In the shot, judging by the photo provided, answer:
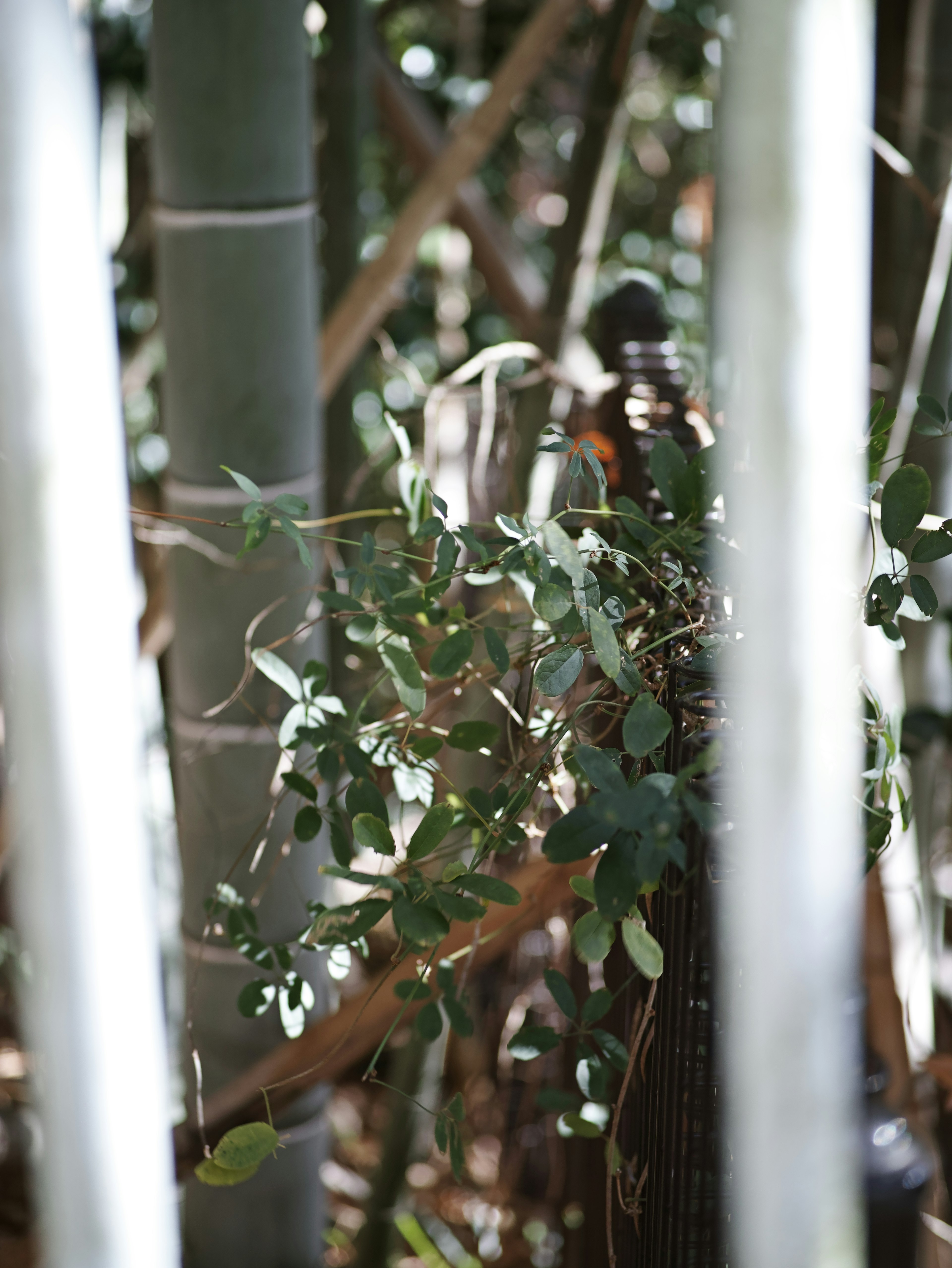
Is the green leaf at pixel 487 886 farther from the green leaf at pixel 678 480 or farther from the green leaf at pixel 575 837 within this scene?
the green leaf at pixel 678 480

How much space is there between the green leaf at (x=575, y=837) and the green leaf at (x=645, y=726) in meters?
0.03

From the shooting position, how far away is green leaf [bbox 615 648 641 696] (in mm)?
435

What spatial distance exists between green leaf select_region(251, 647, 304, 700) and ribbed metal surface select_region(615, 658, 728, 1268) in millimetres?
194

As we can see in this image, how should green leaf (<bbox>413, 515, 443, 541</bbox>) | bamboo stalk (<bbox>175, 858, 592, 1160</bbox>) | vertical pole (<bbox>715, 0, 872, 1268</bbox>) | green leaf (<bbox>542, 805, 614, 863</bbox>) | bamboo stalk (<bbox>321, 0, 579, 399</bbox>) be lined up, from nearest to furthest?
vertical pole (<bbox>715, 0, 872, 1268</bbox>) < green leaf (<bbox>542, 805, 614, 863</bbox>) < green leaf (<bbox>413, 515, 443, 541</bbox>) < bamboo stalk (<bbox>175, 858, 592, 1160</bbox>) < bamboo stalk (<bbox>321, 0, 579, 399</bbox>)

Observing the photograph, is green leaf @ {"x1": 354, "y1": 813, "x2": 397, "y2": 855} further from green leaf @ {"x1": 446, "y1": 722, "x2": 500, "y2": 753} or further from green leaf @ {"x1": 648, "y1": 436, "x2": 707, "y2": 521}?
green leaf @ {"x1": 648, "y1": 436, "x2": 707, "y2": 521}

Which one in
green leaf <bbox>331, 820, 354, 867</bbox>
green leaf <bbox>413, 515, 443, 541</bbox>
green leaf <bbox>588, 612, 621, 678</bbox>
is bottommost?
green leaf <bbox>331, 820, 354, 867</bbox>

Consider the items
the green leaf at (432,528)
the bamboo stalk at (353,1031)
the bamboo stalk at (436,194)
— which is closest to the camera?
the green leaf at (432,528)

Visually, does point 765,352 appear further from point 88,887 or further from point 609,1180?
point 609,1180

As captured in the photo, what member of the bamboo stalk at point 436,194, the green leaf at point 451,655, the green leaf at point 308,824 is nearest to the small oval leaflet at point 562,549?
the green leaf at point 451,655

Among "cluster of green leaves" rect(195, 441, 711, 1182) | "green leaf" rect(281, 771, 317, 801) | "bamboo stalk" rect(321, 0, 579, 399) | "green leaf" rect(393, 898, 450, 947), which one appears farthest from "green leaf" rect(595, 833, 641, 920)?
"bamboo stalk" rect(321, 0, 579, 399)

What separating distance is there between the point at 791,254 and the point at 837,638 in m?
0.08

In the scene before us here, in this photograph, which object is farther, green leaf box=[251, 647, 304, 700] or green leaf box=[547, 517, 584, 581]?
green leaf box=[251, 647, 304, 700]

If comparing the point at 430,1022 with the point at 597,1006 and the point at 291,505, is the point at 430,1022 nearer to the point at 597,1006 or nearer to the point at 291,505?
the point at 597,1006

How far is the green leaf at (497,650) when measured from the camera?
49 cm
